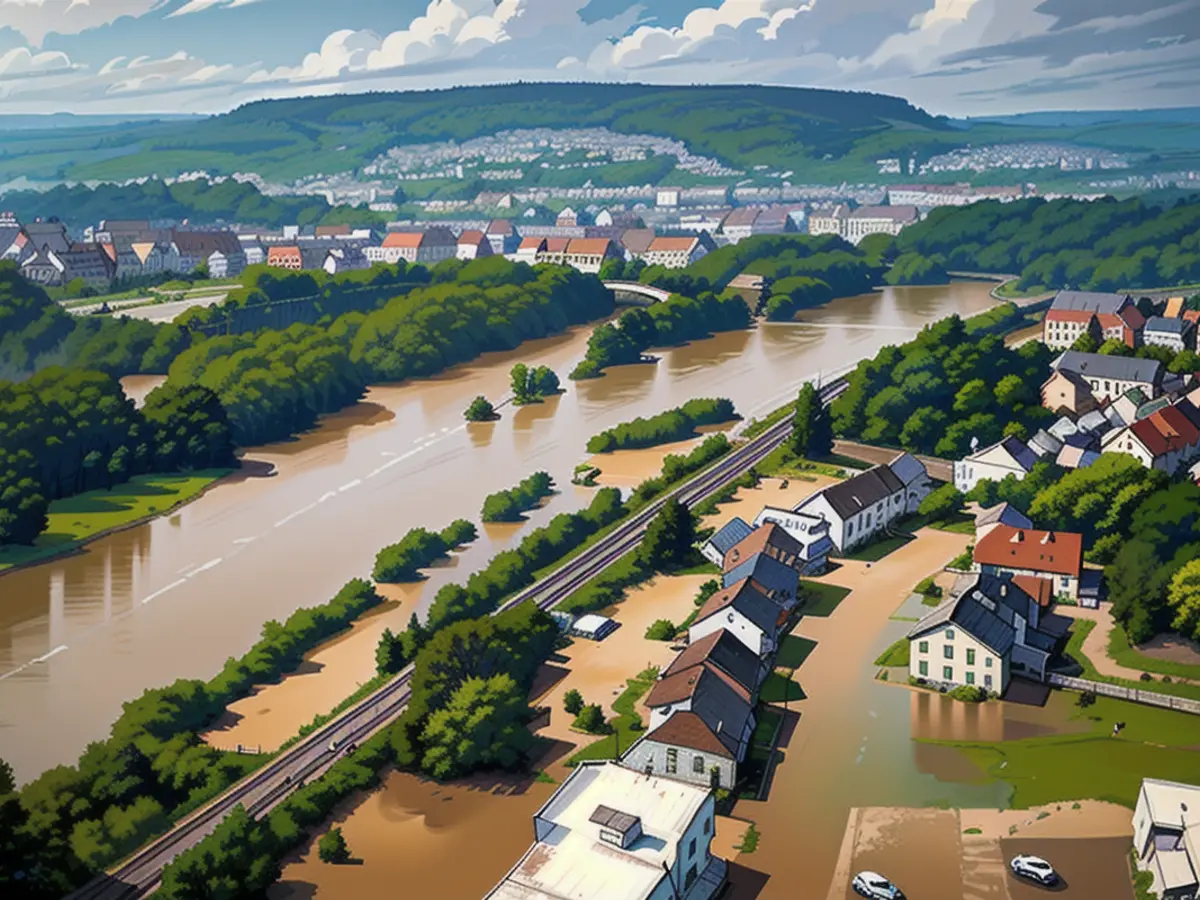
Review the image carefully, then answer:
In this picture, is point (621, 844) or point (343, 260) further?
point (343, 260)

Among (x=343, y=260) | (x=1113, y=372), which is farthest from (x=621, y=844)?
(x=343, y=260)

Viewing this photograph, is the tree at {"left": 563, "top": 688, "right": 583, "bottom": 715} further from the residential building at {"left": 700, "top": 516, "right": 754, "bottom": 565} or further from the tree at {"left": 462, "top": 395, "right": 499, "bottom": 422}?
the tree at {"left": 462, "top": 395, "right": 499, "bottom": 422}

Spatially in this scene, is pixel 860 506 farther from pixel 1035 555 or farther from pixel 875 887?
pixel 875 887

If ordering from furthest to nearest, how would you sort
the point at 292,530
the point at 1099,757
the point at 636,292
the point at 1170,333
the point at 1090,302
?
1. the point at 636,292
2. the point at 1090,302
3. the point at 1170,333
4. the point at 292,530
5. the point at 1099,757

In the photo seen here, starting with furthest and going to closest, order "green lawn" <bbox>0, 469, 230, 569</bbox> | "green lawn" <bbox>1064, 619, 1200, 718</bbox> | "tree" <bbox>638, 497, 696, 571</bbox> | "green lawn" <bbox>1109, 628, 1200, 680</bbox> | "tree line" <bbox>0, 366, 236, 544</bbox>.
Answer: "tree line" <bbox>0, 366, 236, 544</bbox> < "green lawn" <bbox>0, 469, 230, 569</bbox> < "tree" <bbox>638, 497, 696, 571</bbox> < "green lawn" <bbox>1109, 628, 1200, 680</bbox> < "green lawn" <bbox>1064, 619, 1200, 718</bbox>

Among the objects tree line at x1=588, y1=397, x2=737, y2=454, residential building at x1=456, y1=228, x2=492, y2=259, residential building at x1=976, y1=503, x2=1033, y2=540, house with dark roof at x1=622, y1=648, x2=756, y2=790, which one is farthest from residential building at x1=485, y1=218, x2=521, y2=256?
house with dark roof at x1=622, y1=648, x2=756, y2=790

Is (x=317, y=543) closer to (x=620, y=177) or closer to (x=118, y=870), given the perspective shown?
(x=118, y=870)

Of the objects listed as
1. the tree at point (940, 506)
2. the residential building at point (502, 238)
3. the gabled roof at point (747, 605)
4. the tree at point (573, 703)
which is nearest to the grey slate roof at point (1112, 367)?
the tree at point (940, 506)
